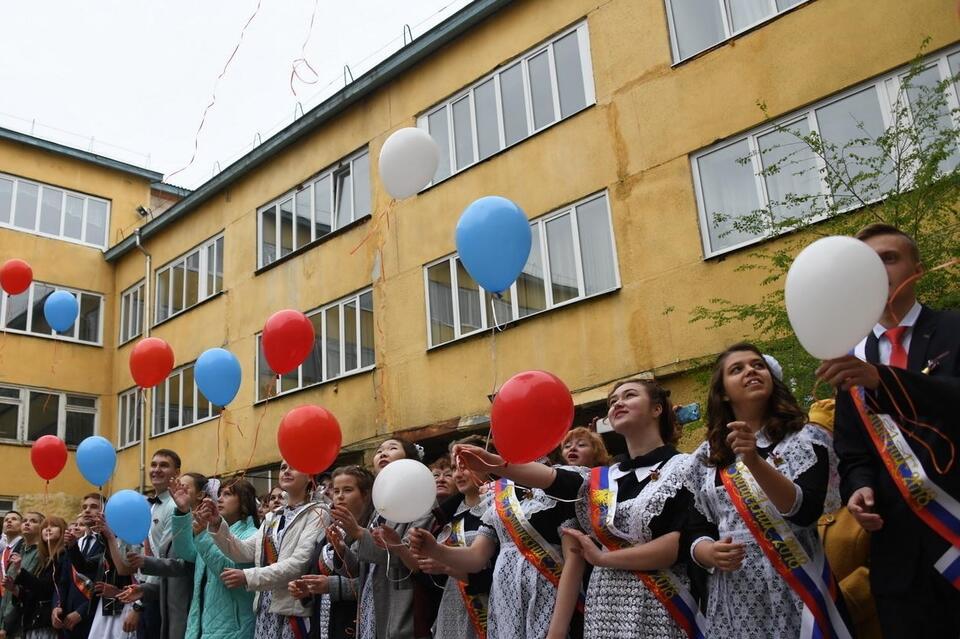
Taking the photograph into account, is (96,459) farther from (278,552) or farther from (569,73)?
(569,73)

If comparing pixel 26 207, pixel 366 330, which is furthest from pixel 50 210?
pixel 366 330

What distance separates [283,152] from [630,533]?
553 inches

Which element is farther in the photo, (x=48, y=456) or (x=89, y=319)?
(x=89, y=319)

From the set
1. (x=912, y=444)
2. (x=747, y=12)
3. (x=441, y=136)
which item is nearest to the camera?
(x=912, y=444)

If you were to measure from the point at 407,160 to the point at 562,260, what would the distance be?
4.69 metres

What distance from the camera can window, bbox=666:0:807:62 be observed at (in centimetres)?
955

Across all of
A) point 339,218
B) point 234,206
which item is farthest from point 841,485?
point 234,206

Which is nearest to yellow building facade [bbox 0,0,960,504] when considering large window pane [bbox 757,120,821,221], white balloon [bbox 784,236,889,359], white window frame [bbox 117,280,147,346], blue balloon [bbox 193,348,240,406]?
large window pane [bbox 757,120,821,221]

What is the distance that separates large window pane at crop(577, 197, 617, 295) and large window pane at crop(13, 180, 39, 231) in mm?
15234

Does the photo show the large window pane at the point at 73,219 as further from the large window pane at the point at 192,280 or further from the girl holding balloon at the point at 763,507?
the girl holding balloon at the point at 763,507

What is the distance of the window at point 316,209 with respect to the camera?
47.6 ft

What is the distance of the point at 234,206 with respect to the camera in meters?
17.3

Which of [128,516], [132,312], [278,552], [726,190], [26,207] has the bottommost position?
[278,552]

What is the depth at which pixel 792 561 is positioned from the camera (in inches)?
120
